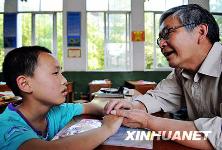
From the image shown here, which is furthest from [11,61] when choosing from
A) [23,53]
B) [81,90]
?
[81,90]

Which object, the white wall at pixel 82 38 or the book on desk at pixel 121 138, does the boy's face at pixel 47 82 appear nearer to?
the book on desk at pixel 121 138

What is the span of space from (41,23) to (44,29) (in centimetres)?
19

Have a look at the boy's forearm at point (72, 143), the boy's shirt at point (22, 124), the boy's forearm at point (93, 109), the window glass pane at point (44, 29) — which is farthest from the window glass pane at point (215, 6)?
the boy's forearm at point (72, 143)

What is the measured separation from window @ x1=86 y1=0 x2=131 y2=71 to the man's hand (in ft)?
17.2

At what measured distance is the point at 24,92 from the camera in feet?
3.75

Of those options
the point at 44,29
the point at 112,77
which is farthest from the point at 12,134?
the point at 44,29

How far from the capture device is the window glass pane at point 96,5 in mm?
6215

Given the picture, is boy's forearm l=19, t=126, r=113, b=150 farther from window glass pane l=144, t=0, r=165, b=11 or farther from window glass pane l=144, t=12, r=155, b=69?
window glass pane l=144, t=0, r=165, b=11

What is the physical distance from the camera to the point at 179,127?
96 centimetres

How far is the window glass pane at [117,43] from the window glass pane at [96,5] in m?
0.32

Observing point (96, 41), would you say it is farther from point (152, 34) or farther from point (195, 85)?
point (195, 85)

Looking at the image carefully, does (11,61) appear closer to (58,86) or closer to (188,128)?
(58,86)

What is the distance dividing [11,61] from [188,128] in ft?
2.94

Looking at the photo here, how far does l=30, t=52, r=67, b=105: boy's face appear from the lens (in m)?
1.13
